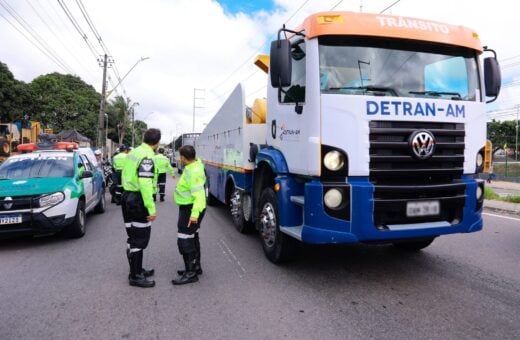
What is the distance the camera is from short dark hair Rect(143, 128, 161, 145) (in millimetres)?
4617

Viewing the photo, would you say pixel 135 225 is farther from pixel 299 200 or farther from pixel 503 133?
pixel 503 133

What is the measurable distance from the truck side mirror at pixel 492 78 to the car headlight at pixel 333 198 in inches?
92.2

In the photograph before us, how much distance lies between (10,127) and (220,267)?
2063 cm

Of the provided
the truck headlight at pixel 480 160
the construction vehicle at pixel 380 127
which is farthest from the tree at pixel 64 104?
the truck headlight at pixel 480 160

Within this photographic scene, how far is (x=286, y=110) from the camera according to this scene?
474cm

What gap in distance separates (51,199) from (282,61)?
435cm

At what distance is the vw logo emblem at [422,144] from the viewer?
3975mm

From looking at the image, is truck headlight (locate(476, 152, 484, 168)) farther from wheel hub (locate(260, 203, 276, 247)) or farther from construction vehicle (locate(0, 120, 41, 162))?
construction vehicle (locate(0, 120, 41, 162))

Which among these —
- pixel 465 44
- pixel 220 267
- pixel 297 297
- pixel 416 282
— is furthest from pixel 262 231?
pixel 465 44

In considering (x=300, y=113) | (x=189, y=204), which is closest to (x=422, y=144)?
(x=300, y=113)

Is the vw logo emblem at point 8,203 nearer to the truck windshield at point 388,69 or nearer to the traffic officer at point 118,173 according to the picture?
the traffic officer at point 118,173

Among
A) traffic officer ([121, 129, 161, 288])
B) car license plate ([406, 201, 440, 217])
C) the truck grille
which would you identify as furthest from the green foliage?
traffic officer ([121, 129, 161, 288])

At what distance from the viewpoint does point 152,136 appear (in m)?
4.62

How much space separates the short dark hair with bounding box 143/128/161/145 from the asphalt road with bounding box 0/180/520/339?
1.61 metres
